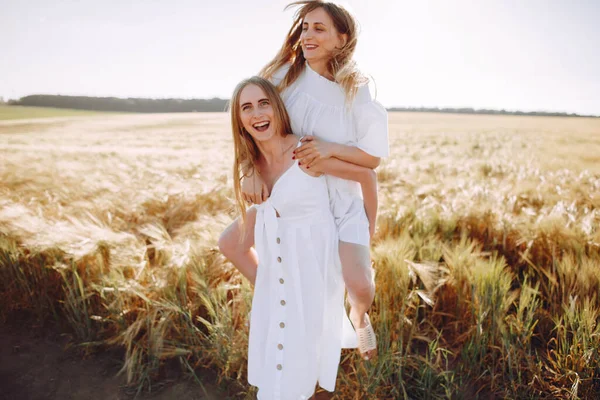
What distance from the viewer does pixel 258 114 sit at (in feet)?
5.74

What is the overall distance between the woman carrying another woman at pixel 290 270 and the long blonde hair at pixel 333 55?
294mm

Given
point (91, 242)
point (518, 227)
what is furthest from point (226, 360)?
point (518, 227)

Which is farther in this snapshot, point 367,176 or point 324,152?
point 367,176

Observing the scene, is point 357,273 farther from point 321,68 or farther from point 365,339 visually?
point 321,68

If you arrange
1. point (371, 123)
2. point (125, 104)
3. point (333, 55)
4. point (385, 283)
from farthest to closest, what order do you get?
1. point (125, 104)
2. point (385, 283)
3. point (333, 55)
4. point (371, 123)

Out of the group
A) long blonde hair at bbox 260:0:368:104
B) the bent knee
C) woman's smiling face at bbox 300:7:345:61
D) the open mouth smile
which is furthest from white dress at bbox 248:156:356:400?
woman's smiling face at bbox 300:7:345:61

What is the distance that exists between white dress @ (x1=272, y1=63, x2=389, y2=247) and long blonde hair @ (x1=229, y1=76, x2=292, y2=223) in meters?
0.11

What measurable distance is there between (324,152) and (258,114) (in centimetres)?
35

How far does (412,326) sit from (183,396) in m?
1.25

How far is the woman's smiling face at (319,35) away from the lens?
184 centimetres

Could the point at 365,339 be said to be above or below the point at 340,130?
below

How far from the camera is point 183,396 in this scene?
6.62 feet

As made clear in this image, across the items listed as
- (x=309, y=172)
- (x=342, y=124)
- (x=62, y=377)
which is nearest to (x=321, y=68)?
(x=342, y=124)

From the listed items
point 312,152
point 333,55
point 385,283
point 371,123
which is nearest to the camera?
point 312,152
